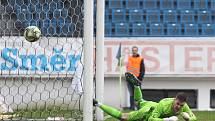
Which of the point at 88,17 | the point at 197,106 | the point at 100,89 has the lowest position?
the point at 197,106

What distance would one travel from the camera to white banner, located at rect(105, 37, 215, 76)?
9148mm

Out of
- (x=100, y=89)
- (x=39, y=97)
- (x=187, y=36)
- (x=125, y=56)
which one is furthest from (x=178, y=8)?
(x=100, y=89)

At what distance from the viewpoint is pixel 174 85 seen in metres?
9.38

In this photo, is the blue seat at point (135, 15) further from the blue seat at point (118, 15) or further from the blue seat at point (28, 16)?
the blue seat at point (28, 16)

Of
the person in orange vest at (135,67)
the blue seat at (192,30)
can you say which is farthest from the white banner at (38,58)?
the blue seat at (192,30)

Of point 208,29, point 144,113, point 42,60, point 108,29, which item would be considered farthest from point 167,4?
point 144,113

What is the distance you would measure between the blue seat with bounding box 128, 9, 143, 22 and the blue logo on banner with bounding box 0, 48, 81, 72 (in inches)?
91.6

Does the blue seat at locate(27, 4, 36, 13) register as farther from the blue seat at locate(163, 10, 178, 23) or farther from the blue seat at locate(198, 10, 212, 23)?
the blue seat at locate(198, 10, 212, 23)

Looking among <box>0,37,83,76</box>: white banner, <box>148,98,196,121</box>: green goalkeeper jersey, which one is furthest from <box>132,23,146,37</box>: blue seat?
<box>148,98,196,121</box>: green goalkeeper jersey

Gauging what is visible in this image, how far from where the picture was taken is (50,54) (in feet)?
25.4

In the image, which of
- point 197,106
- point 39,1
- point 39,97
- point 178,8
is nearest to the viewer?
point 39,1

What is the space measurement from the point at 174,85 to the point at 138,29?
1.14 metres

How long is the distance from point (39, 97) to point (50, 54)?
3.08ft

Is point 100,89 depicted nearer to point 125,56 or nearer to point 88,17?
point 88,17
